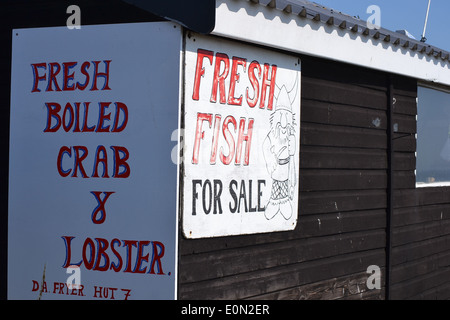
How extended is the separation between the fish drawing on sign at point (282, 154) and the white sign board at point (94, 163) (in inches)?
41.9

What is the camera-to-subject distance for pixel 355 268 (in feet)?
22.8

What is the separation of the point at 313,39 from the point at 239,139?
1.15 m

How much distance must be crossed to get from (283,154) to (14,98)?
2140 mm

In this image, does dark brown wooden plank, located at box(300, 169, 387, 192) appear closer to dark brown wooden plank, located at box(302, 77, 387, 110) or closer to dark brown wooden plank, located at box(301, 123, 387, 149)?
dark brown wooden plank, located at box(301, 123, 387, 149)

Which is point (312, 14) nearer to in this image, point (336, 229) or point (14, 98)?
point (336, 229)

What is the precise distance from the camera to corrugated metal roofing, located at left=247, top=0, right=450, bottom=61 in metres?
5.65

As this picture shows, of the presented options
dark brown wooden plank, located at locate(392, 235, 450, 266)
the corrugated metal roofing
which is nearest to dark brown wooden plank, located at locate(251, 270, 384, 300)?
dark brown wooden plank, located at locate(392, 235, 450, 266)

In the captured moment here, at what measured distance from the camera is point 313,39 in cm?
605

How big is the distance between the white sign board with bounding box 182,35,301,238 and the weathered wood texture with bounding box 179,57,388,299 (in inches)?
6.7

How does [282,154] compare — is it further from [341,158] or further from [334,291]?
[334,291]

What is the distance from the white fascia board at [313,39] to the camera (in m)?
5.21

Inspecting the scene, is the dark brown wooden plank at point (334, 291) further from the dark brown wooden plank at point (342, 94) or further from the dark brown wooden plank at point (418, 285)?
the dark brown wooden plank at point (342, 94)
